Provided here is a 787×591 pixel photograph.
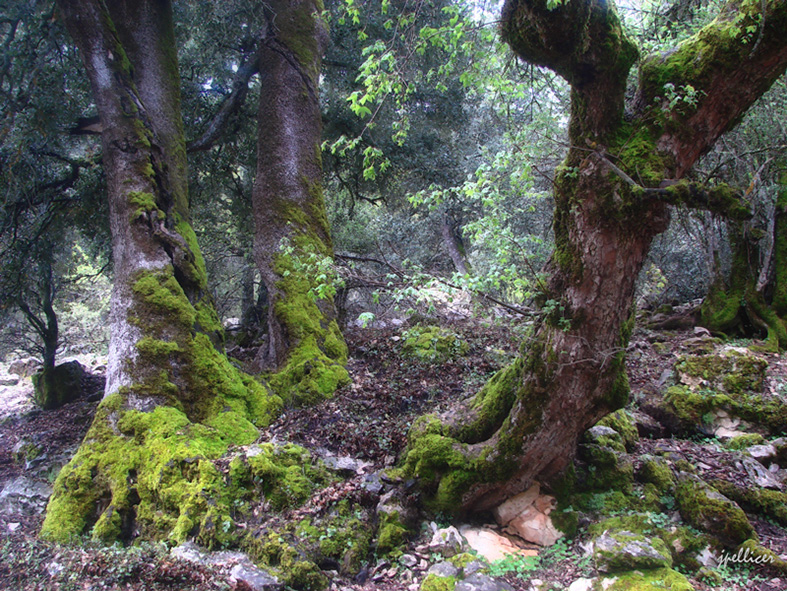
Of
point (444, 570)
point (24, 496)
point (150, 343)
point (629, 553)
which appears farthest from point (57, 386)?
point (629, 553)

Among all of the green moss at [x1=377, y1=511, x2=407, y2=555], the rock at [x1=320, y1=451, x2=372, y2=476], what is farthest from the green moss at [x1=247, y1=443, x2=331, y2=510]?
the green moss at [x1=377, y1=511, x2=407, y2=555]

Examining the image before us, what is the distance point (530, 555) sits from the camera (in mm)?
3805

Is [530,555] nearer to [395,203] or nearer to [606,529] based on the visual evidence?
[606,529]

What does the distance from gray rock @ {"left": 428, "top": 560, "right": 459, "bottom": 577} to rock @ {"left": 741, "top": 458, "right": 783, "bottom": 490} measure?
121 inches

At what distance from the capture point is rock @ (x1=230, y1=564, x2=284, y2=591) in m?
3.15

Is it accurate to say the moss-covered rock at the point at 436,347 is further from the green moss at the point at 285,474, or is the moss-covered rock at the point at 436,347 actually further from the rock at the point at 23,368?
the rock at the point at 23,368

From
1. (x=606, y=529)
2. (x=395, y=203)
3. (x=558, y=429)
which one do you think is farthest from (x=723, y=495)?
(x=395, y=203)

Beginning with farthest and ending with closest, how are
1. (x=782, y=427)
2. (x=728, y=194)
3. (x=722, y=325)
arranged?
(x=722, y=325) → (x=782, y=427) → (x=728, y=194)

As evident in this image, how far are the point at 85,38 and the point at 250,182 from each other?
516 cm

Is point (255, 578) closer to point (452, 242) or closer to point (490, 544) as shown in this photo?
point (490, 544)

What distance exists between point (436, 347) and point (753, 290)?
6582 mm

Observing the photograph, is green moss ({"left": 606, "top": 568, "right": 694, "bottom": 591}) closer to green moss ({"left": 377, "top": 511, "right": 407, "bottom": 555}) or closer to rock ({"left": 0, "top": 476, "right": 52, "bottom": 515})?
green moss ({"left": 377, "top": 511, "right": 407, "bottom": 555})

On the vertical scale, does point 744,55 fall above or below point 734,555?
above

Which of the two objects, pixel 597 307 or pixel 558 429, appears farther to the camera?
pixel 558 429
